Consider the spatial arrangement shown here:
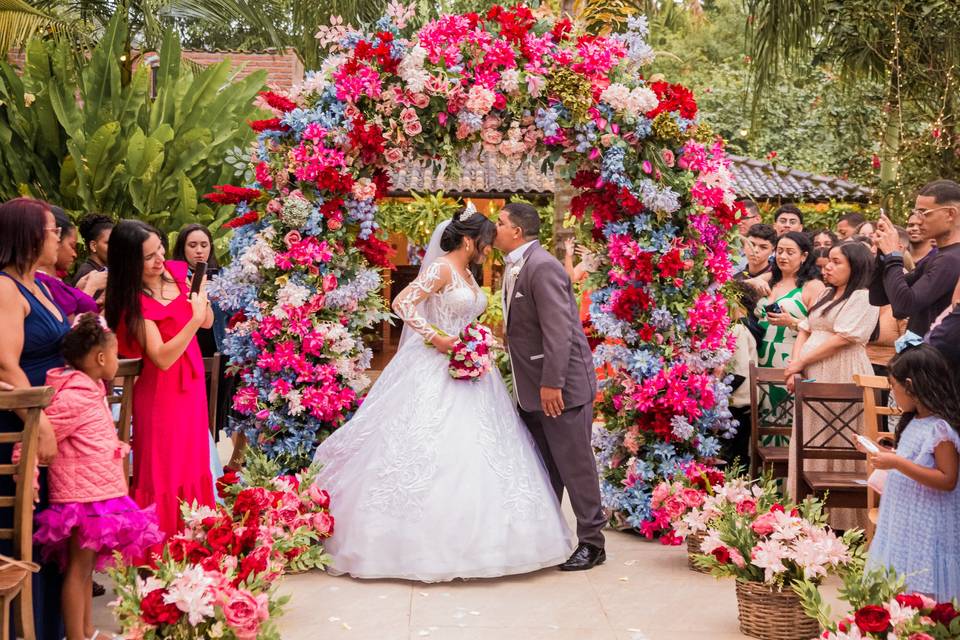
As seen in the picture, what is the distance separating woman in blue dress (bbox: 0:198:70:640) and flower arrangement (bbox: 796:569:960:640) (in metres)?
3.08

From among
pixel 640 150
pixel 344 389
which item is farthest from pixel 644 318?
pixel 344 389

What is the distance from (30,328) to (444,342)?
8.01ft

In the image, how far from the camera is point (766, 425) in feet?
24.4

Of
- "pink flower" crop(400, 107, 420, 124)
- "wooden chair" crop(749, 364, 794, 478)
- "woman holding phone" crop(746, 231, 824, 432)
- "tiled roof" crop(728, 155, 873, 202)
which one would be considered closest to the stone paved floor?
"wooden chair" crop(749, 364, 794, 478)

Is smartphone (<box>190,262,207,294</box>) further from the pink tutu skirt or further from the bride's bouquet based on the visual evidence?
the bride's bouquet

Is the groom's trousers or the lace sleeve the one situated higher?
the lace sleeve

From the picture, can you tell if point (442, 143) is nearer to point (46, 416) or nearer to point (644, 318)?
point (644, 318)

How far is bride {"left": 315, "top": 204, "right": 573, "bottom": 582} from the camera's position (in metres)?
5.65

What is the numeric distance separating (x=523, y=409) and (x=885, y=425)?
2.47 meters

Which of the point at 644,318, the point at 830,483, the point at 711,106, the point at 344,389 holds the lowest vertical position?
the point at 830,483

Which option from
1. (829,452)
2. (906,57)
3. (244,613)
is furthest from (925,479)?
(906,57)

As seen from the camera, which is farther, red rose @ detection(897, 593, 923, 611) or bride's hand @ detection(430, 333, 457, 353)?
bride's hand @ detection(430, 333, 457, 353)

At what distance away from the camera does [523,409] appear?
6328 mm

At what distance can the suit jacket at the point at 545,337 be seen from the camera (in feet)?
19.7
